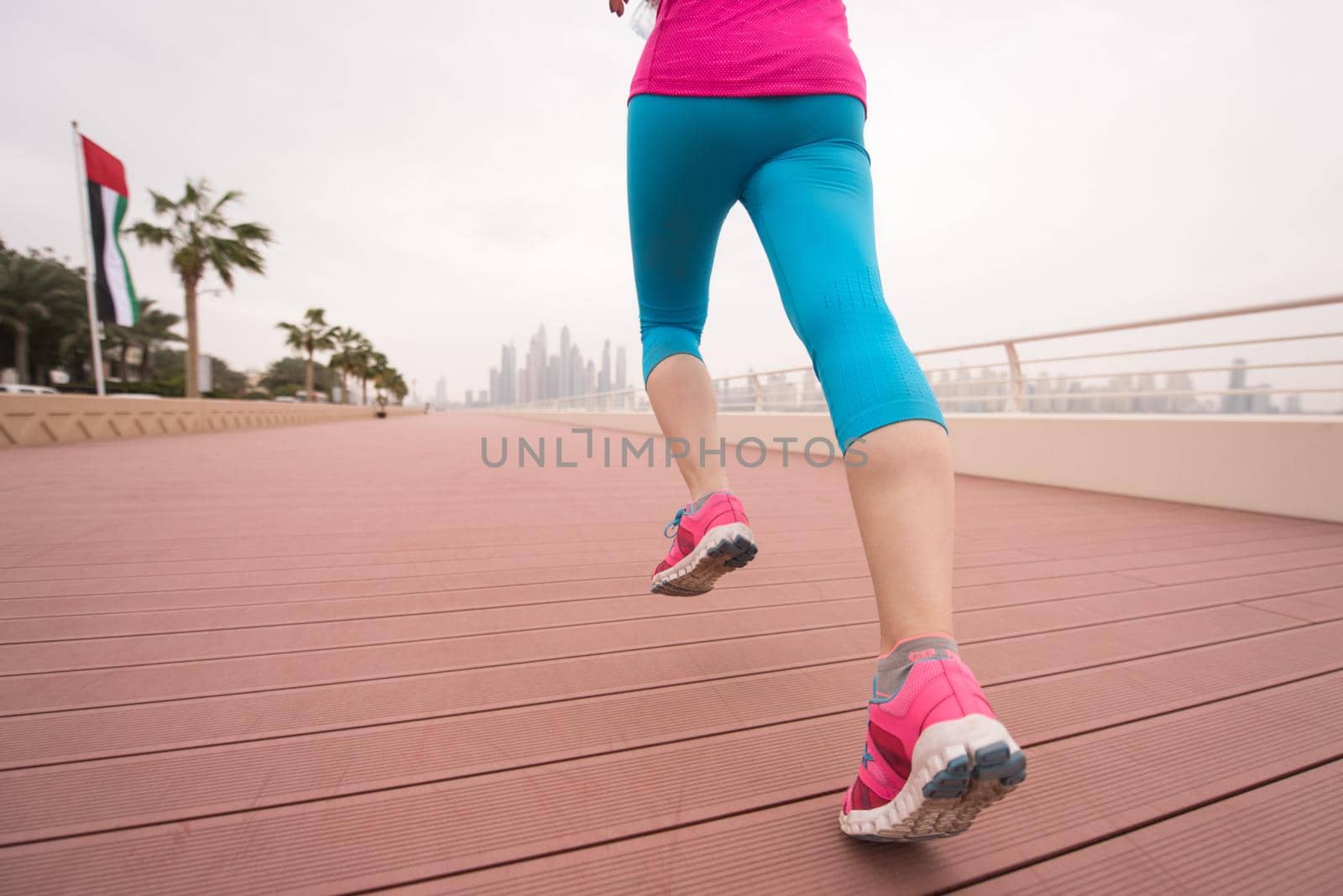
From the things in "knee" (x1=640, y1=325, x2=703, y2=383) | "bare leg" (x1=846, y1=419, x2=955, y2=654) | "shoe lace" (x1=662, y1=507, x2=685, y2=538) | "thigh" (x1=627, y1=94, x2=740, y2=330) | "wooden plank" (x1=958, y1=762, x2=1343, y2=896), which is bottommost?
"wooden plank" (x1=958, y1=762, x2=1343, y2=896)

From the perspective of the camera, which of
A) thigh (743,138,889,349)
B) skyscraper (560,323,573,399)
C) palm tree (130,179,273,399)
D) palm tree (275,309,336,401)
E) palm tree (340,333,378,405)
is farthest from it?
skyscraper (560,323,573,399)

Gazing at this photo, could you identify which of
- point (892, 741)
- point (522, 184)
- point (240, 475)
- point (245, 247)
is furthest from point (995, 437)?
point (522, 184)

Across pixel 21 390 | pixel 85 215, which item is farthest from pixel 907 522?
pixel 21 390

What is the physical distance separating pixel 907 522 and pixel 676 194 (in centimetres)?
52

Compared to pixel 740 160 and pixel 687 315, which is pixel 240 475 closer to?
pixel 687 315

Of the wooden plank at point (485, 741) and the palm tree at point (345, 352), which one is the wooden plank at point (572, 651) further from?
the palm tree at point (345, 352)

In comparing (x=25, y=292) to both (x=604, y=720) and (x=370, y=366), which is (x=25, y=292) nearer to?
(x=370, y=366)

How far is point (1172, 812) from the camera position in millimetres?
585

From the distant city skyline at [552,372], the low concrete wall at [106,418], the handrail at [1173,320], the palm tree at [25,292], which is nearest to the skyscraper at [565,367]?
the distant city skyline at [552,372]

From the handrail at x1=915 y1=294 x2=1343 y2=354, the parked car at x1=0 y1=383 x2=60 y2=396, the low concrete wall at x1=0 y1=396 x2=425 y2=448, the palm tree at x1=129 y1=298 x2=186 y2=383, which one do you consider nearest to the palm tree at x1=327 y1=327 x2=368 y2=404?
the palm tree at x1=129 y1=298 x2=186 y2=383

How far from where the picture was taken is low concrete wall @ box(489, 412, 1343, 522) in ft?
7.91

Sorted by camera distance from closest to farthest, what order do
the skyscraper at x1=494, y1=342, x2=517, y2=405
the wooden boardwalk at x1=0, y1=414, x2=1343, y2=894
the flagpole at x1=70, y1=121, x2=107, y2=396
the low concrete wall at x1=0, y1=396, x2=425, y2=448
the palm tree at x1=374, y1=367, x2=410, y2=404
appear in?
the wooden boardwalk at x1=0, y1=414, x2=1343, y2=894, the low concrete wall at x1=0, y1=396, x2=425, y2=448, the flagpole at x1=70, y1=121, x2=107, y2=396, the palm tree at x1=374, y1=367, x2=410, y2=404, the skyscraper at x1=494, y1=342, x2=517, y2=405

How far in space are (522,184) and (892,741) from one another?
27.0 m

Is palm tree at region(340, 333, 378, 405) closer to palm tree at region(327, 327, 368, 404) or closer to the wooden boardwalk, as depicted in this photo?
palm tree at region(327, 327, 368, 404)
